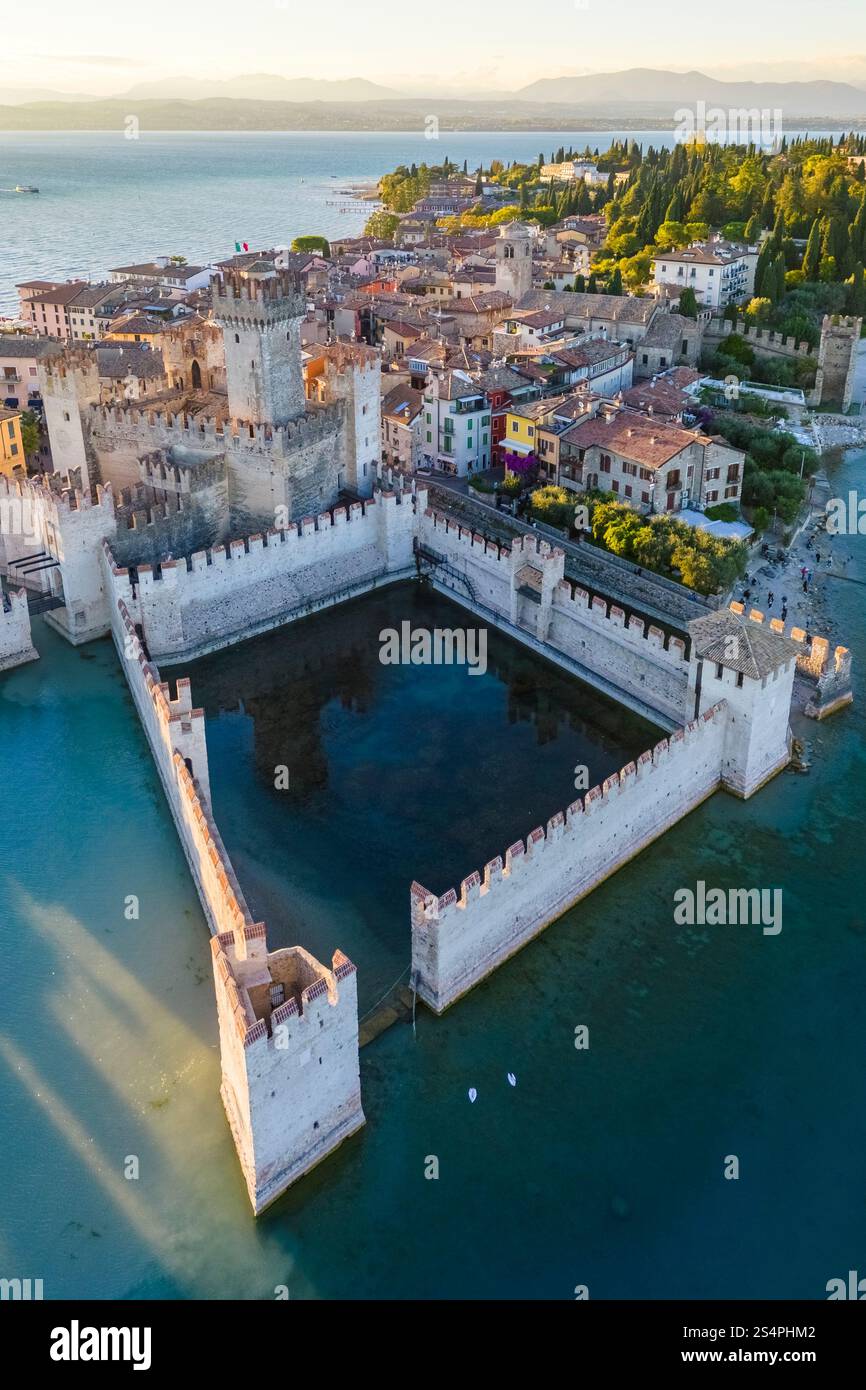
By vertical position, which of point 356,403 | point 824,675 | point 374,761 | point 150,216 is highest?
point 150,216

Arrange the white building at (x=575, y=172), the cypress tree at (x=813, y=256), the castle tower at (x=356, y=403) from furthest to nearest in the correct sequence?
the white building at (x=575, y=172) < the cypress tree at (x=813, y=256) < the castle tower at (x=356, y=403)

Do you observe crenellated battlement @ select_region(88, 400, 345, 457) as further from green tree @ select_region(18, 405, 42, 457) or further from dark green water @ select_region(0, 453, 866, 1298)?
dark green water @ select_region(0, 453, 866, 1298)

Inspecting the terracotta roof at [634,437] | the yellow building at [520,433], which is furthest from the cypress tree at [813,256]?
the yellow building at [520,433]

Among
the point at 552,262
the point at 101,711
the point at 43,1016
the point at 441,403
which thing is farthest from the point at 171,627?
the point at 552,262

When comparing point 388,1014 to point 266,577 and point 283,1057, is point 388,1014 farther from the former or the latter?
point 266,577

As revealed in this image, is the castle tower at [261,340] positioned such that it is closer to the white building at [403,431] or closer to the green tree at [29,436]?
the white building at [403,431]

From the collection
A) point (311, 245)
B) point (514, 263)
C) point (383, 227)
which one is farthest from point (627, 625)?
point (383, 227)
